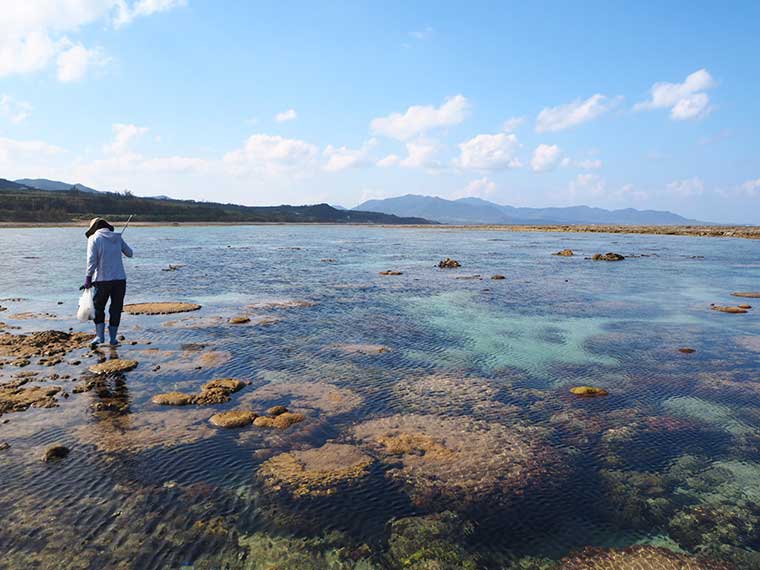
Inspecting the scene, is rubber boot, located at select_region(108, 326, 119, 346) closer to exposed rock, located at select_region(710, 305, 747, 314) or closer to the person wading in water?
the person wading in water

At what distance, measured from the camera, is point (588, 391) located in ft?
36.8

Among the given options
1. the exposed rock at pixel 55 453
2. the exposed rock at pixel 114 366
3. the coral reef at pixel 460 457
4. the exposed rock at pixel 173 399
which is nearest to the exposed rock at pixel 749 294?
the coral reef at pixel 460 457

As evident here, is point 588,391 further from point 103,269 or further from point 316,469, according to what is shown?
point 103,269

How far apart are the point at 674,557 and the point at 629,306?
1972cm

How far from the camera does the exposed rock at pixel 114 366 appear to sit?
38.6 ft

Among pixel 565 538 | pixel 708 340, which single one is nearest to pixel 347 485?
pixel 565 538

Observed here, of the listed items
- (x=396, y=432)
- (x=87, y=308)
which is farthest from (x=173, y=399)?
(x=87, y=308)

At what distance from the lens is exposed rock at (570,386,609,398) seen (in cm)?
1112

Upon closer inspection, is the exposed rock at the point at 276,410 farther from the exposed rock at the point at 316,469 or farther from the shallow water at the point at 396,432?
the exposed rock at the point at 316,469

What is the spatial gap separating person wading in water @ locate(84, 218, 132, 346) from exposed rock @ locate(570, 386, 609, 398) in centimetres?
1246

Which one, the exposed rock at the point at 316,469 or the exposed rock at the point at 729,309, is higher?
the exposed rock at the point at 729,309

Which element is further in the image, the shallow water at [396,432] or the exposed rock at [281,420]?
the exposed rock at [281,420]

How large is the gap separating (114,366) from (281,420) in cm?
574

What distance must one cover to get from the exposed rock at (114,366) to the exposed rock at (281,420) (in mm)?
4966
